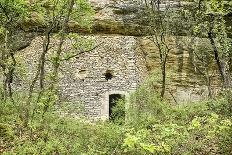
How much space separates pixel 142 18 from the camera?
19094 millimetres

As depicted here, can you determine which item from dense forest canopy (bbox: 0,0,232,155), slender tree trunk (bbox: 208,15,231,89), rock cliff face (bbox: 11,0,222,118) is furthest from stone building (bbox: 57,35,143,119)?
slender tree trunk (bbox: 208,15,231,89)

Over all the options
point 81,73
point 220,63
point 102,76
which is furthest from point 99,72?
point 220,63

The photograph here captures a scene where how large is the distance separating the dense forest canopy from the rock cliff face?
7 cm

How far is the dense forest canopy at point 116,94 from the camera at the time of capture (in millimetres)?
8016

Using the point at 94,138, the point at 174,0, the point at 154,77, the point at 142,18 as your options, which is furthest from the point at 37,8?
the point at 174,0

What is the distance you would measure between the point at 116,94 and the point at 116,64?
140 cm

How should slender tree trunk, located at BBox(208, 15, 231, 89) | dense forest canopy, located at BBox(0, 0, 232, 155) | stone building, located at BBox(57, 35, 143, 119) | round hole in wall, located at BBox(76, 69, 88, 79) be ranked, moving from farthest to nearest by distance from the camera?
round hole in wall, located at BBox(76, 69, 88, 79), stone building, located at BBox(57, 35, 143, 119), slender tree trunk, located at BBox(208, 15, 231, 89), dense forest canopy, located at BBox(0, 0, 232, 155)

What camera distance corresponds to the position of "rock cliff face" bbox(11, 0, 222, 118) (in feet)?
59.7

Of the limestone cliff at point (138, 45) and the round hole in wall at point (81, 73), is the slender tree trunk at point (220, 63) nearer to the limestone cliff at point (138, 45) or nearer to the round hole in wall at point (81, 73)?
the limestone cliff at point (138, 45)

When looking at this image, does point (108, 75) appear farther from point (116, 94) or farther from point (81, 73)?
point (81, 73)

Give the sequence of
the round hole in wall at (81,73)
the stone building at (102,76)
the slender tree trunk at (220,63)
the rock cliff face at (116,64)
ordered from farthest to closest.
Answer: the round hole in wall at (81,73)
the rock cliff face at (116,64)
the stone building at (102,76)
the slender tree trunk at (220,63)

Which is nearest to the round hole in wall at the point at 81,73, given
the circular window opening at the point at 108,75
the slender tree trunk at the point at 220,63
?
the circular window opening at the point at 108,75

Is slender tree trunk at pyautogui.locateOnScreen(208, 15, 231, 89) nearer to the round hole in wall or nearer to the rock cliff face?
the rock cliff face

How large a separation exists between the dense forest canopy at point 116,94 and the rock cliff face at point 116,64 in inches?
2.6
